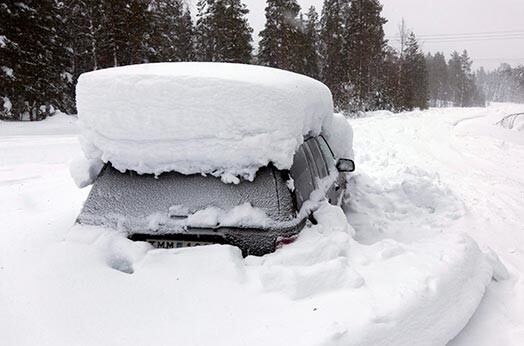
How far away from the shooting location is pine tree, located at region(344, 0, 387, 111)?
36656 mm

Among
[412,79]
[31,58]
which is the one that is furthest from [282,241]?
[412,79]

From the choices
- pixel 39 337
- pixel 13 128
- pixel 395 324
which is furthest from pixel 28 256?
pixel 13 128

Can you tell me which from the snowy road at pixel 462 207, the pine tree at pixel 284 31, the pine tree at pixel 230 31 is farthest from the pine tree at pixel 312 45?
the snowy road at pixel 462 207

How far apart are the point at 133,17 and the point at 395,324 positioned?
89.3ft

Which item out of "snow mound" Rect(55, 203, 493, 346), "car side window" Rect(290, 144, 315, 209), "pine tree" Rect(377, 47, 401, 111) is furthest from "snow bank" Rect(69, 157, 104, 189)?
"pine tree" Rect(377, 47, 401, 111)

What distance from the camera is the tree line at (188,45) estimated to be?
20391mm

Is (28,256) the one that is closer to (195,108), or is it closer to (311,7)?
(195,108)

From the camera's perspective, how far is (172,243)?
2.97m

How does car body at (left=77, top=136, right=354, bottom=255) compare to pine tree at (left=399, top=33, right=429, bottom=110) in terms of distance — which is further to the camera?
pine tree at (left=399, top=33, right=429, bottom=110)

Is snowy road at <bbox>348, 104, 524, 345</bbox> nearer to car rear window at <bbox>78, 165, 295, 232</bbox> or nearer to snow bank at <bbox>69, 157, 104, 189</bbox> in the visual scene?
car rear window at <bbox>78, 165, 295, 232</bbox>

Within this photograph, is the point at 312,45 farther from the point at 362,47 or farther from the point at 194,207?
the point at 194,207

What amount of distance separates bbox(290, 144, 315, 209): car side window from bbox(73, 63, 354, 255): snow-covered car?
0.07 feet

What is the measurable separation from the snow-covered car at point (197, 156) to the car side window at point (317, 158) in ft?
2.82

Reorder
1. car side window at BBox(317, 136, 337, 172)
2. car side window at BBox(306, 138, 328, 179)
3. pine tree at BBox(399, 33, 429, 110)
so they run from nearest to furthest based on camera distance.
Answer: car side window at BBox(306, 138, 328, 179), car side window at BBox(317, 136, 337, 172), pine tree at BBox(399, 33, 429, 110)
